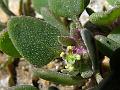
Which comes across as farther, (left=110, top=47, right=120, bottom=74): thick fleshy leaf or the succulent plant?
(left=110, top=47, right=120, bottom=74): thick fleshy leaf

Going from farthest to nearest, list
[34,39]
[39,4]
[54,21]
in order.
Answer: [39,4] → [54,21] → [34,39]

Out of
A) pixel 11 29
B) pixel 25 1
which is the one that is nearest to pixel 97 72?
pixel 11 29

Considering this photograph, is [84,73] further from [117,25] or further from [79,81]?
[117,25]

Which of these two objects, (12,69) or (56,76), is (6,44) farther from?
(12,69)

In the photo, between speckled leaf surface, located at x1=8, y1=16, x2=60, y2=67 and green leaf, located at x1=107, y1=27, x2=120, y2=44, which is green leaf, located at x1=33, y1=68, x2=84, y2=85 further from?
green leaf, located at x1=107, y1=27, x2=120, y2=44

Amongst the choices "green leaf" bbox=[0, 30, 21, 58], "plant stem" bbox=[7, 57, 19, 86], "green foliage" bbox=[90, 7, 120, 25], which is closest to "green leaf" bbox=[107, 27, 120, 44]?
"green foliage" bbox=[90, 7, 120, 25]

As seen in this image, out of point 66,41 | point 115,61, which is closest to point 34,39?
point 66,41
